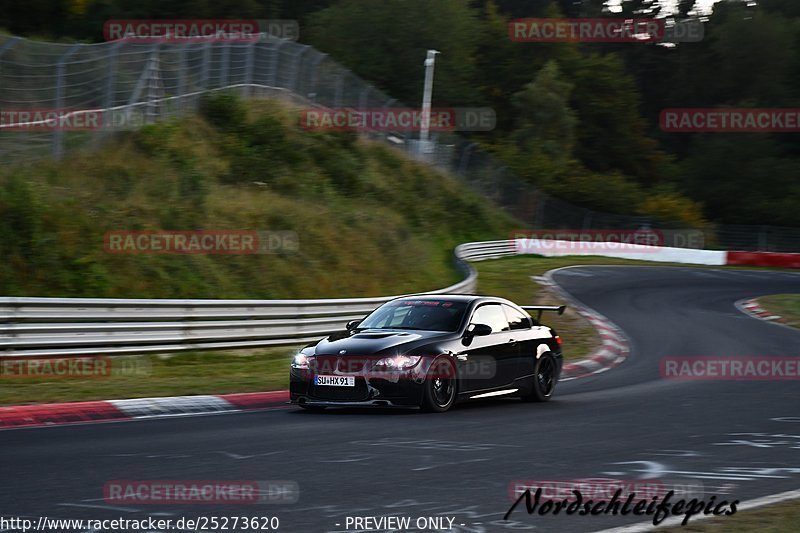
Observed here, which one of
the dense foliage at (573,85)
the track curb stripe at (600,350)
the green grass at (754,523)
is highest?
the dense foliage at (573,85)

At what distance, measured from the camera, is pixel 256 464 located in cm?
809

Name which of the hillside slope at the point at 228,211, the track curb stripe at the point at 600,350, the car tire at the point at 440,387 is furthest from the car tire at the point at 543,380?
the hillside slope at the point at 228,211

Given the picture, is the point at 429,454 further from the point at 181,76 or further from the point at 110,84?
the point at 181,76

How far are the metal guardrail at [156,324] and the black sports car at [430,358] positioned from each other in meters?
4.93

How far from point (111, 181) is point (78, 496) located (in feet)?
62.3

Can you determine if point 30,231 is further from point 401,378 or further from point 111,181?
point 401,378

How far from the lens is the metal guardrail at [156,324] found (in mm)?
14930

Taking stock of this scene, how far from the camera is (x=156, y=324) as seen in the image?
16797mm

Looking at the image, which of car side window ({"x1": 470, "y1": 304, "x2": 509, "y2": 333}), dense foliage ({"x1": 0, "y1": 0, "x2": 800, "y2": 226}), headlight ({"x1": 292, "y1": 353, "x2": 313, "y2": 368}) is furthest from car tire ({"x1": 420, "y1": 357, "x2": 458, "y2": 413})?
dense foliage ({"x1": 0, "y1": 0, "x2": 800, "y2": 226})

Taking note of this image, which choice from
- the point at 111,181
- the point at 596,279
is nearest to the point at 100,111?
the point at 111,181

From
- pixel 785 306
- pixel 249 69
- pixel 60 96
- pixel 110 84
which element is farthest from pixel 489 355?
pixel 249 69

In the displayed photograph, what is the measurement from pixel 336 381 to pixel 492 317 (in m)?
2.45

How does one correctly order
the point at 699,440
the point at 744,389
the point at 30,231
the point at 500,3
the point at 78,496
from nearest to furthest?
the point at 78,496, the point at 699,440, the point at 744,389, the point at 30,231, the point at 500,3

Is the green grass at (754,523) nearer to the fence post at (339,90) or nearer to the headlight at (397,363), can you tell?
the headlight at (397,363)
